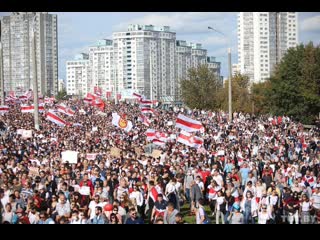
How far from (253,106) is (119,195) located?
56.9 metres

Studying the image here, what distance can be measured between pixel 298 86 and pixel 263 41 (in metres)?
123

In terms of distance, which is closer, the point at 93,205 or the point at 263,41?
the point at 93,205

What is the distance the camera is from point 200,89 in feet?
204

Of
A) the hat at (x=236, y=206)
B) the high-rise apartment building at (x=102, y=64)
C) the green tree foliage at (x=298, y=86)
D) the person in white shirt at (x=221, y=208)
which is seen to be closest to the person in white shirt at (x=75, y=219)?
the hat at (x=236, y=206)

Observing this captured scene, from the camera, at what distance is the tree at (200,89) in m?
61.8

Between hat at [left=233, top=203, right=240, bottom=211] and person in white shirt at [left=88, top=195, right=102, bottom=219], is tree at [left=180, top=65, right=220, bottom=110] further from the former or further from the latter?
person in white shirt at [left=88, top=195, right=102, bottom=219]

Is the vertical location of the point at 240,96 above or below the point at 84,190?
above

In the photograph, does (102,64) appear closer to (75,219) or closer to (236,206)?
(236,206)

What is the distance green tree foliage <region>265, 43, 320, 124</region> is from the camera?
50062 mm

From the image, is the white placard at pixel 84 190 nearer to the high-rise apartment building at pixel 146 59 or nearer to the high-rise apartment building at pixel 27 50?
the high-rise apartment building at pixel 27 50

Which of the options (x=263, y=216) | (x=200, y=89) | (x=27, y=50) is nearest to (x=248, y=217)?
(x=263, y=216)

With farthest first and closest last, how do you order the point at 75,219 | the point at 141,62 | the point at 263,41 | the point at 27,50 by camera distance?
the point at 263,41, the point at 141,62, the point at 27,50, the point at 75,219
